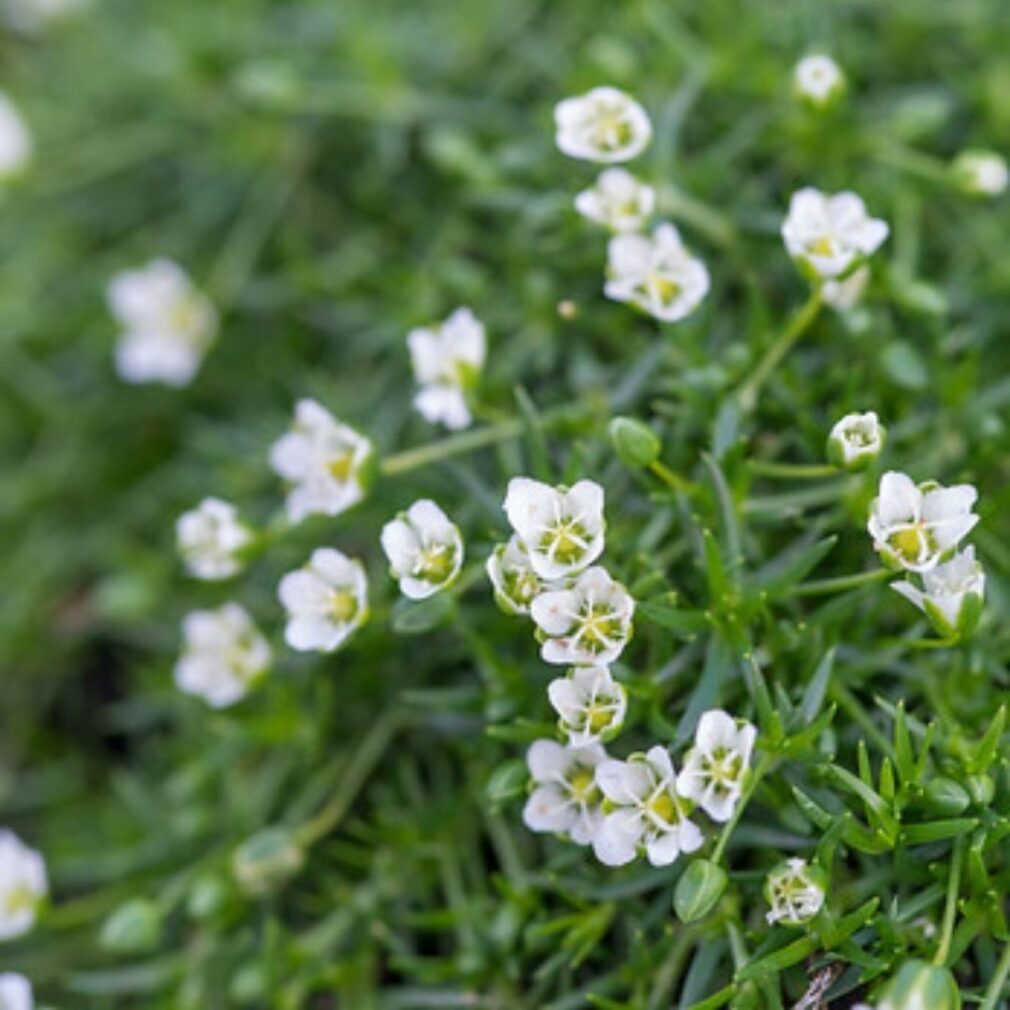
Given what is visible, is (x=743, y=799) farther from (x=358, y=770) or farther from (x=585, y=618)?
(x=358, y=770)

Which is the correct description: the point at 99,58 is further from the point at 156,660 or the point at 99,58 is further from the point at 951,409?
the point at 951,409

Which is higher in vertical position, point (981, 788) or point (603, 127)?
point (603, 127)

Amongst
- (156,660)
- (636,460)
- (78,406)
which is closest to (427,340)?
(636,460)

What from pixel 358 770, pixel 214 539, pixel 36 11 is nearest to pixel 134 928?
pixel 358 770

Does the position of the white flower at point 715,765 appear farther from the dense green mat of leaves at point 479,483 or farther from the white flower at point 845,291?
the white flower at point 845,291

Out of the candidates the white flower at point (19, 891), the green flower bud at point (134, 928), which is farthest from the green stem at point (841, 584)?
the white flower at point (19, 891)

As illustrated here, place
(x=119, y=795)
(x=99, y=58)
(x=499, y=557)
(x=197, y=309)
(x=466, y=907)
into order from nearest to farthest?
(x=499, y=557) < (x=466, y=907) < (x=119, y=795) < (x=197, y=309) < (x=99, y=58)

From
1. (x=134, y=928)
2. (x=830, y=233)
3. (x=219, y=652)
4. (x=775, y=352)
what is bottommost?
(x=134, y=928)

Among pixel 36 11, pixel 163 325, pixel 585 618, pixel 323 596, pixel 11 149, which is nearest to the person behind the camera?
→ pixel 585 618
